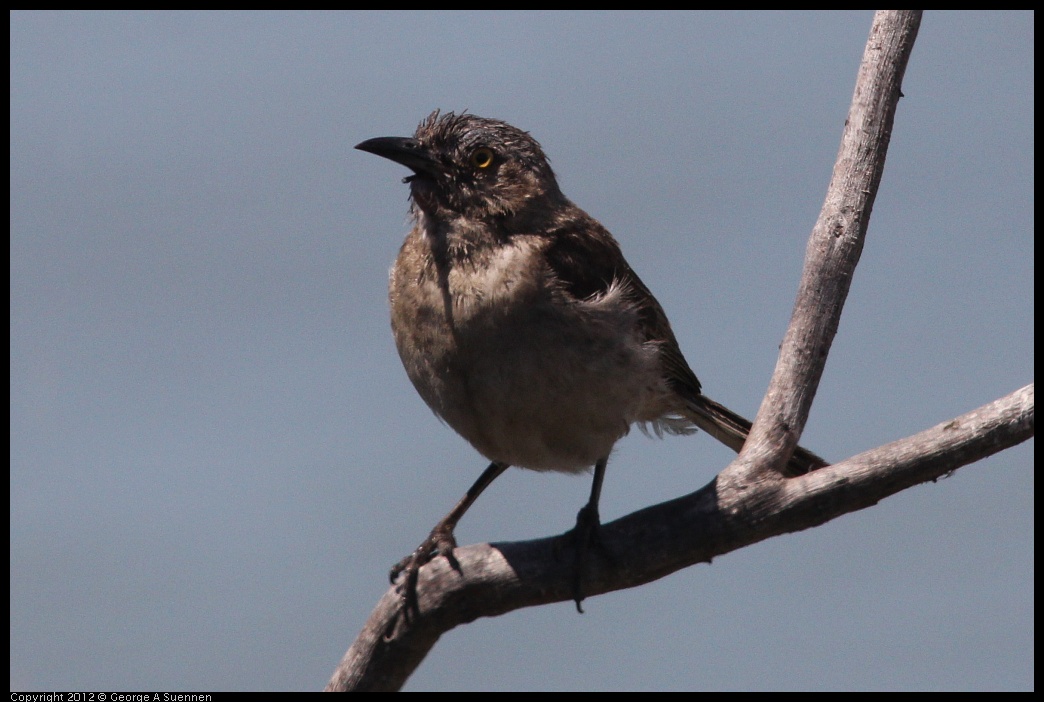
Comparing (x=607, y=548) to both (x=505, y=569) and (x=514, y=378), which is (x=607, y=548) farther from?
(x=514, y=378)

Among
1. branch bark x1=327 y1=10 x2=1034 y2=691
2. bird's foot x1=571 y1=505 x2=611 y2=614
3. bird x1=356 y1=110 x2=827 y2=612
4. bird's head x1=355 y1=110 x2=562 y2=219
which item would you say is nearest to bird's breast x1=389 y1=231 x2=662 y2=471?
bird x1=356 y1=110 x2=827 y2=612

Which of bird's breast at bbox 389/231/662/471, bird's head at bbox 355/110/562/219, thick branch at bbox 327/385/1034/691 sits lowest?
thick branch at bbox 327/385/1034/691

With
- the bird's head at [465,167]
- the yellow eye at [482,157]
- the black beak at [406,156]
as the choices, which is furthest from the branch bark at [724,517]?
the black beak at [406,156]

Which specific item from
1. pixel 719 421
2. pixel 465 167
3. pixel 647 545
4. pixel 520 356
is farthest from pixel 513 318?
pixel 719 421

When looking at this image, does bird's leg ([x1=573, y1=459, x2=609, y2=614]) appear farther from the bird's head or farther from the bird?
the bird's head

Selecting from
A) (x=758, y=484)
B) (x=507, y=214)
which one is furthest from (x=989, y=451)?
(x=507, y=214)
